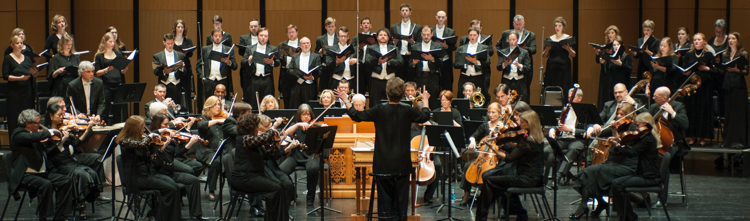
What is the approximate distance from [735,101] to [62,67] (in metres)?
7.97

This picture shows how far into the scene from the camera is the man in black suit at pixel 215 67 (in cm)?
950

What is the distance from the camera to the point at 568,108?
765 centimetres

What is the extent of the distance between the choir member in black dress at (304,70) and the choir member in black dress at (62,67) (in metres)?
2.59

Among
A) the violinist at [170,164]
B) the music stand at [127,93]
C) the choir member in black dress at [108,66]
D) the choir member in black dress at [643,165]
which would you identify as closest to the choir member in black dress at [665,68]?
the choir member in black dress at [643,165]

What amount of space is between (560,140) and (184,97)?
4938 millimetres

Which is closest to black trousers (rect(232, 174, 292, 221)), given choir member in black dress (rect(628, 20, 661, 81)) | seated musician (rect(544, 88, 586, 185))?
seated musician (rect(544, 88, 586, 185))

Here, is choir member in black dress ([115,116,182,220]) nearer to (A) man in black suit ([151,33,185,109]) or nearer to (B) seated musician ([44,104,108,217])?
(B) seated musician ([44,104,108,217])

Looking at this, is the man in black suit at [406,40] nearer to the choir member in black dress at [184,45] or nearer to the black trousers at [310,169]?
the choir member in black dress at [184,45]

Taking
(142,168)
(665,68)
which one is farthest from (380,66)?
(142,168)

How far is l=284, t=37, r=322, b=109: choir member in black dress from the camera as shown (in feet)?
30.0

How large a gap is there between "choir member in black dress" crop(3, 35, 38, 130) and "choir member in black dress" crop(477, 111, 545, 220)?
5.63m

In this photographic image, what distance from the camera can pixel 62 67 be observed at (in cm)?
846

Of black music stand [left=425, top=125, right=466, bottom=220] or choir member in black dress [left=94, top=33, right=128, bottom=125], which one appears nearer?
black music stand [left=425, top=125, right=466, bottom=220]

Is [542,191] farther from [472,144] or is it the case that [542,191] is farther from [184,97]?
[184,97]
